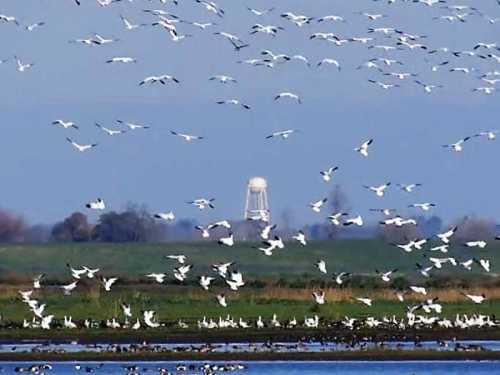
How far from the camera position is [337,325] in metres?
70.4

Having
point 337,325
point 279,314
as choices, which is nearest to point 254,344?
point 337,325

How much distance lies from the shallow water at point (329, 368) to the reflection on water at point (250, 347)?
1.93 meters

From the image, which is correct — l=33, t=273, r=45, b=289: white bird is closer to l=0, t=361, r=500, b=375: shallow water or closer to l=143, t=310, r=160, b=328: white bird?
l=143, t=310, r=160, b=328: white bird

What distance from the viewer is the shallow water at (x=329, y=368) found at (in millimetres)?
59469

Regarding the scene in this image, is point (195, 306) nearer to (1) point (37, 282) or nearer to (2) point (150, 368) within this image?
(1) point (37, 282)

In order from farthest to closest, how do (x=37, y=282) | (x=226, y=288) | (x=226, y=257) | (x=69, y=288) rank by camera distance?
(x=226, y=257), (x=226, y=288), (x=37, y=282), (x=69, y=288)

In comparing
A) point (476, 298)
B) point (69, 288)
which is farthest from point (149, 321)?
point (476, 298)

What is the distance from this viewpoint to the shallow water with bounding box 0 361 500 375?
59.5 m

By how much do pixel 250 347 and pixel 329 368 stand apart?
4.93 m

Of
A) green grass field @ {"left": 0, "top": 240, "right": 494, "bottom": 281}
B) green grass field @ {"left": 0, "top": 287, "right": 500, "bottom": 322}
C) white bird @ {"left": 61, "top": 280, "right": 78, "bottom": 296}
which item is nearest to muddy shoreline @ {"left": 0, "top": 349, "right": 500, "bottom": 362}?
white bird @ {"left": 61, "top": 280, "right": 78, "bottom": 296}

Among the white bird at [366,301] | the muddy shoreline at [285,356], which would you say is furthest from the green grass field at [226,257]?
the muddy shoreline at [285,356]

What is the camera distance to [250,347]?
214 feet

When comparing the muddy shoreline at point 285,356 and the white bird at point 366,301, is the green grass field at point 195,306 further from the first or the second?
the muddy shoreline at point 285,356

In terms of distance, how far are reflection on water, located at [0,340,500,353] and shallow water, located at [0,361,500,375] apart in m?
1.93
